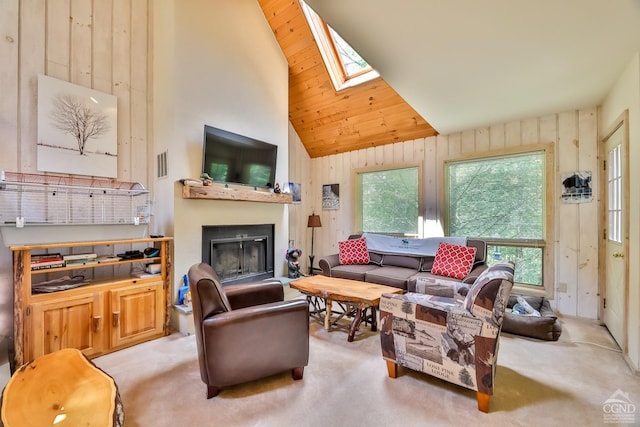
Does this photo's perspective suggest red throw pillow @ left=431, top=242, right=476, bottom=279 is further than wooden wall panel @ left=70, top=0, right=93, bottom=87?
Yes

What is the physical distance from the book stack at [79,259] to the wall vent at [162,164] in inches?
43.5

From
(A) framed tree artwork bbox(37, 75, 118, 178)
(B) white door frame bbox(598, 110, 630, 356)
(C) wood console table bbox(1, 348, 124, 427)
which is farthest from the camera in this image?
(A) framed tree artwork bbox(37, 75, 118, 178)

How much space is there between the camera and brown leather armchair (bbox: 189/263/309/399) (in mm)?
1759

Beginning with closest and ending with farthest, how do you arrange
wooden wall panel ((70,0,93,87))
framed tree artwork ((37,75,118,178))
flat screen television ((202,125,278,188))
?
framed tree artwork ((37,75,118,178)) < wooden wall panel ((70,0,93,87)) < flat screen television ((202,125,278,188))

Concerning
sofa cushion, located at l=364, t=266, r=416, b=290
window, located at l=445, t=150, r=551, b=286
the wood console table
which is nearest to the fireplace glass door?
sofa cushion, located at l=364, t=266, r=416, b=290

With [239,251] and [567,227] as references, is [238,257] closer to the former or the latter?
[239,251]

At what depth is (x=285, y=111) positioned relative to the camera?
4.32 m

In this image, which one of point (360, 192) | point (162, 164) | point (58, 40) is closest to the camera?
point (58, 40)

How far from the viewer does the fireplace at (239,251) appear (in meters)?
3.34

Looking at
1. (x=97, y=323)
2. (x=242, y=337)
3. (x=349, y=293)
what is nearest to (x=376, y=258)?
(x=349, y=293)

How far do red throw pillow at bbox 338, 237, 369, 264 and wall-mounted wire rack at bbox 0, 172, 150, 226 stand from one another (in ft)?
8.77

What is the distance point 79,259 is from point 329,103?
384 centimetres

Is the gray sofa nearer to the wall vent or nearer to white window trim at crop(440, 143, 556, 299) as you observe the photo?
white window trim at crop(440, 143, 556, 299)

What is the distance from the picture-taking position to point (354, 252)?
4305 mm
